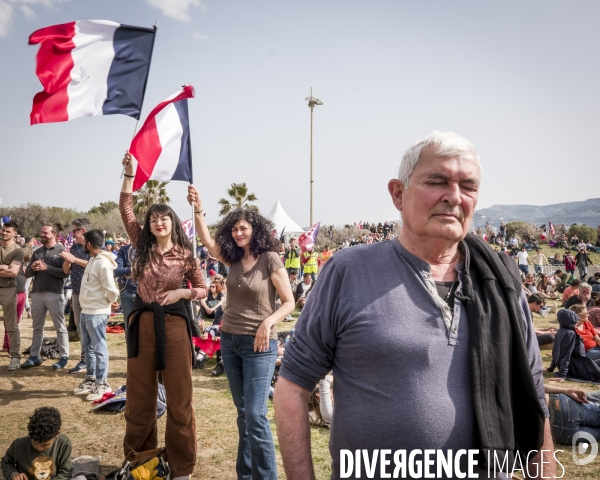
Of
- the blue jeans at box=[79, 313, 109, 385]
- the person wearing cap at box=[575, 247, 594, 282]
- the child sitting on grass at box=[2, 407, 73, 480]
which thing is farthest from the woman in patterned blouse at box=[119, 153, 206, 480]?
the person wearing cap at box=[575, 247, 594, 282]

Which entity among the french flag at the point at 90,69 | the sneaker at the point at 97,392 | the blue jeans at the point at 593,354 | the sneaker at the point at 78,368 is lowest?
the sneaker at the point at 97,392

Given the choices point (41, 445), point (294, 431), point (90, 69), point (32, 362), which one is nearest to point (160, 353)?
point (41, 445)

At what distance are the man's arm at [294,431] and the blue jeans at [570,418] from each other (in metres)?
4.32

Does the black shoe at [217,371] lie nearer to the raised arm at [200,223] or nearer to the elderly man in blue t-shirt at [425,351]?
the raised arm at [200,223]

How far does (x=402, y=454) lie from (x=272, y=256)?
2325 mm

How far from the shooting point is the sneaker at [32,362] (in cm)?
736

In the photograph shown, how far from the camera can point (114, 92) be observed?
4613 mm

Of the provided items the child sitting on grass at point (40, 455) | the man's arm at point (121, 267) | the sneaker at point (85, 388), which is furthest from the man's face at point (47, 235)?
the child sitting on grass at point (40, 455)

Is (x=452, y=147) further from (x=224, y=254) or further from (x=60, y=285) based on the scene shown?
(x=60, y=285)

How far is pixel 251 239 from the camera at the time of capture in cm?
369

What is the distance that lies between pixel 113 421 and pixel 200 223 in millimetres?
2812

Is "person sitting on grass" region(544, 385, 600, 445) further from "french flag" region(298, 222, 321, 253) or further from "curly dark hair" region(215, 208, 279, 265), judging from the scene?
"french flag" region(298, 222, 321, 253)

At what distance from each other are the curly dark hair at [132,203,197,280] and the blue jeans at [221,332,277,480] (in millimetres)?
874

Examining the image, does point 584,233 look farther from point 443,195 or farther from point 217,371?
point 443,195
